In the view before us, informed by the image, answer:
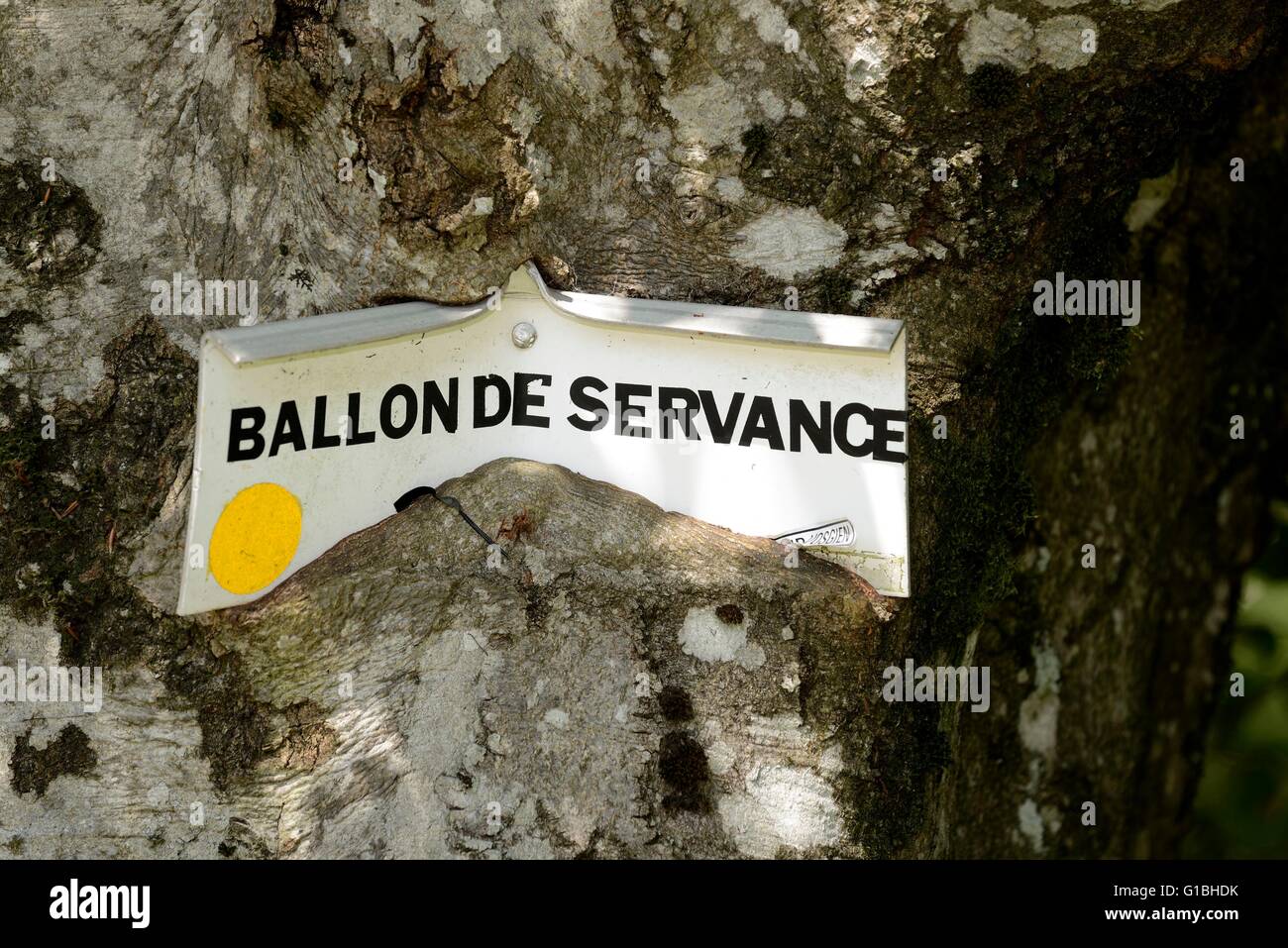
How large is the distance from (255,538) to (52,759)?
1.55 feet

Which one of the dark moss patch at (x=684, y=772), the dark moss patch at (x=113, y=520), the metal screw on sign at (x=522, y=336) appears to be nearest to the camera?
the dark moss patch at (x=684, y=772)

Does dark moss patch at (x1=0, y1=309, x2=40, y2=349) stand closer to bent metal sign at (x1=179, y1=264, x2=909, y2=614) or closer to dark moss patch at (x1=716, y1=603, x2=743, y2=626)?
bent metal sign at (x1=179, y1=264, x2=909, y2=614)

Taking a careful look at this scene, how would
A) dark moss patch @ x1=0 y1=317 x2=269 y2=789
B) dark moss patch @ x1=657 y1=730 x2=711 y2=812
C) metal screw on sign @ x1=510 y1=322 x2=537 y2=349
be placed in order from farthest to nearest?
metal screw on sign @ x1=510 y1=322 x2=537 y2=349
dark moss patch @ x1=0 y1=317 x2=269 y2=789
dark moss patch @ x1=657 y1=730 x2=711 y2=812

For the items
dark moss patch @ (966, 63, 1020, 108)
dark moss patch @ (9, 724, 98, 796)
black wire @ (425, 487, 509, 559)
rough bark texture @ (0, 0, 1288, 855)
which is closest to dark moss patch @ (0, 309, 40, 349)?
rough bark texture @ (0, 0, 1288, 855)

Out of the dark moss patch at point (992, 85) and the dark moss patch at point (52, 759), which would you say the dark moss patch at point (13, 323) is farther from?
the dark moss patch at point (992, 85)

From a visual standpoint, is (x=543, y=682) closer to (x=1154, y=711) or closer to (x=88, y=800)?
(x=88, y=800)

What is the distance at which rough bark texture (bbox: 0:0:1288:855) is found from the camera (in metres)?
1.86

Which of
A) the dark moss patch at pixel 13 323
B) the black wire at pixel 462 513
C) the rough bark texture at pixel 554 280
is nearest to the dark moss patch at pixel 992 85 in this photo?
the rough bark texture at pixel 554 280

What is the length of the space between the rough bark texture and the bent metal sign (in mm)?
67

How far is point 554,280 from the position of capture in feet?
6.88

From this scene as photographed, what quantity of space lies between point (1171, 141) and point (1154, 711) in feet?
4.86

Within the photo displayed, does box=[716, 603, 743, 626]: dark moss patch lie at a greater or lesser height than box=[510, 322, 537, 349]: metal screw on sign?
lesser

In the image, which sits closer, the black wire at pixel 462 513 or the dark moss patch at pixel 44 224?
the black wire at pixel 462 513

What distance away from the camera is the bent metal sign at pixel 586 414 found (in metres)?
1.96
